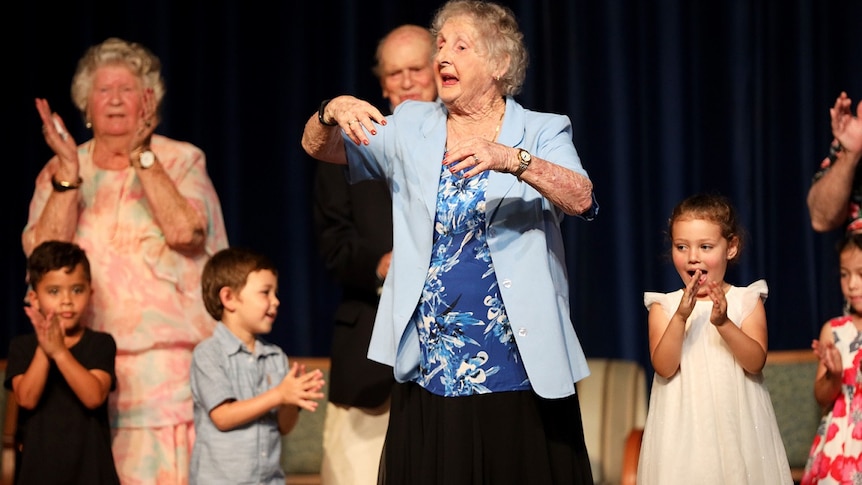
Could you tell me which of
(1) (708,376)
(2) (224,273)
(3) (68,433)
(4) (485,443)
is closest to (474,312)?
(4) (485,443)

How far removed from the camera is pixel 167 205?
4.05 m

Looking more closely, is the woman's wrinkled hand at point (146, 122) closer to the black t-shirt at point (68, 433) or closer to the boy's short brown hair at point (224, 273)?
the boy's short brown hair at point (224, 273)

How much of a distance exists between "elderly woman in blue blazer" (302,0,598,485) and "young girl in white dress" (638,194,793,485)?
320 mm

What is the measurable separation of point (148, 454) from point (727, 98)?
3.09 meters

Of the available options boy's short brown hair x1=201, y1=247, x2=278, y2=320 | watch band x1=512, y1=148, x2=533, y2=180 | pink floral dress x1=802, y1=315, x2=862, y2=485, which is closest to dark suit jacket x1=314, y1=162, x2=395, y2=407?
boy's short brown hair x1=201, y1=247, x2=278, y2=320

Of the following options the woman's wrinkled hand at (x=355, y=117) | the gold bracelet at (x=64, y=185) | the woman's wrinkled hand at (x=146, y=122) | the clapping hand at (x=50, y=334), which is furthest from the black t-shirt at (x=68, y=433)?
the woman's wrinkled hand at (x=355, y=117)

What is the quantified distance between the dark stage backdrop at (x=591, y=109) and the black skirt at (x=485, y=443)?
2596 millimetres

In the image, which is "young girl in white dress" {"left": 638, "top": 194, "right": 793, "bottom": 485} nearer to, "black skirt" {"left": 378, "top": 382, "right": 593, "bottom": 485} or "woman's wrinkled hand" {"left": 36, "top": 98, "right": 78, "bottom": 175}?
"black skirt" {"left": 378, "top": 382, "right": 593, "bottom": 485}

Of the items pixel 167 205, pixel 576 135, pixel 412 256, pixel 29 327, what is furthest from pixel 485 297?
pixel 29 327

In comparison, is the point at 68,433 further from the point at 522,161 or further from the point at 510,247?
the point at 522,161

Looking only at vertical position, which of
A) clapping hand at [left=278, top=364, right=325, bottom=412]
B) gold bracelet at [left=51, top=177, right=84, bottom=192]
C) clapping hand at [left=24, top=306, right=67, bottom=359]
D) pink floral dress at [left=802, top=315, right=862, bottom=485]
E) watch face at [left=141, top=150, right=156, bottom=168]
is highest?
watch face at [left=141, top=150, right=156, bottom=168]

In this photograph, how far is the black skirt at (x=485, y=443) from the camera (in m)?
3.05

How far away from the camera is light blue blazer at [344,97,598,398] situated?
119 inches

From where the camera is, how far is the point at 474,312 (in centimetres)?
307
